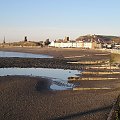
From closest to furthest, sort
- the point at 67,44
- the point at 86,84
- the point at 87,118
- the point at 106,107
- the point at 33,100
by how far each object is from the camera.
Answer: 1. the point at 87,118
2. the point at 106,107
3. the point at 33,100
4. the point at 86,84
5. the point at 67,44

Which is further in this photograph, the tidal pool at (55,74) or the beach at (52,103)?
the tidal pool at (55,74)

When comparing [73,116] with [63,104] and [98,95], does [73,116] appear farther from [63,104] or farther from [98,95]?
[98,95]

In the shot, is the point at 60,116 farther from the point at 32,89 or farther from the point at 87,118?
the point at 32,89

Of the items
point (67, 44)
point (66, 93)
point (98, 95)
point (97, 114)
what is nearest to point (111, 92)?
point (98, 95)

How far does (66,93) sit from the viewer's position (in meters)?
20.8

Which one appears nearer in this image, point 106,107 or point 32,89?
point 106,107

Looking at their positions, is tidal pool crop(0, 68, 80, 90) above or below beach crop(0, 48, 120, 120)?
below

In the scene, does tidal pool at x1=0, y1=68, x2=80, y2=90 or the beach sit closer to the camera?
the beach

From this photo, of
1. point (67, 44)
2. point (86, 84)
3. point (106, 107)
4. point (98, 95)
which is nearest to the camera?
point (106, 107)

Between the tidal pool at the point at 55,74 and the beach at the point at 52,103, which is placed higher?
the beach at the point at 52,103

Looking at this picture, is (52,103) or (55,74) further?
(55,74)

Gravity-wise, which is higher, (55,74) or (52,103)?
(52,103)

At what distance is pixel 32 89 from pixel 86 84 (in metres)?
4.86

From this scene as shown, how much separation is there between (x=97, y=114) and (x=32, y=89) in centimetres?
836
